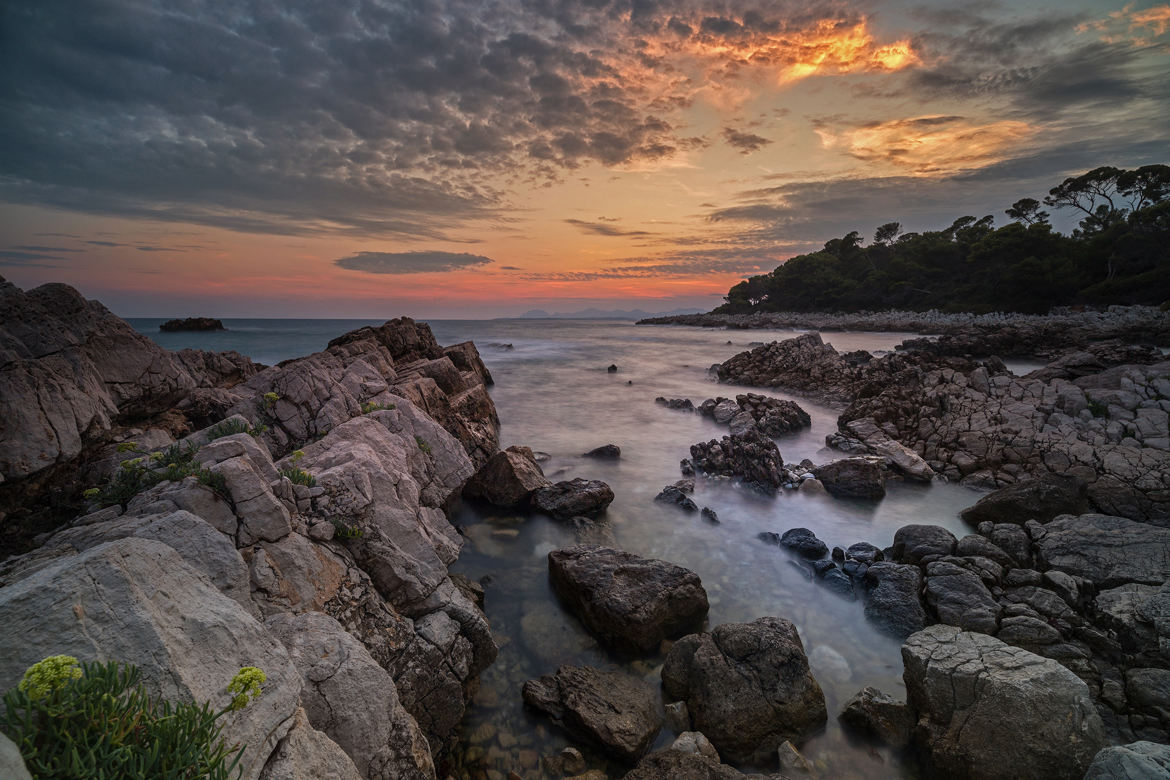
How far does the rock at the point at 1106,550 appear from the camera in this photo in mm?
8047

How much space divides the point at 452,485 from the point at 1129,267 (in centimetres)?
8813

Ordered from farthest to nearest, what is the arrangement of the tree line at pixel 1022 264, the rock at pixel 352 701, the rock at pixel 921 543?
1. the tree line at pixel 1022 264
2. the rock at pixel 921 543
3. the rock at pixel 352 701

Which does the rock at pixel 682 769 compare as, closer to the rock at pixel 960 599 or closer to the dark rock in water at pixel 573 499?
the rock at pixel 960 599

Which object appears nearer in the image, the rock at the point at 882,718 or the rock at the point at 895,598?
the rock at the point at 882,718

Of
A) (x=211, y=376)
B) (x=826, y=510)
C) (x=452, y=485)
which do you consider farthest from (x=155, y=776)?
(x=211, y=376)

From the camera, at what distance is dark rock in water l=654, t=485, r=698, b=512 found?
13297mm

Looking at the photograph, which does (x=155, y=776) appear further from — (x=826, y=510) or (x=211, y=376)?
(x=211, y=376)

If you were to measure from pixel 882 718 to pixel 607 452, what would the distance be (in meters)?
12.2

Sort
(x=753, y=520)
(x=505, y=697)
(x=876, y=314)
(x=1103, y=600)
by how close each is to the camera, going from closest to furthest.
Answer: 1. (x=505, y=697)
2. (x=1103, y=600)
3. (x=753, y=520)
4. (x=876, y=314)

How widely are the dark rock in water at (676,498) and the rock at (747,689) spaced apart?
19.8 feet

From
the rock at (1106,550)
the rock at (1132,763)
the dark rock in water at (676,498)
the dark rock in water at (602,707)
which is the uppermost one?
the rock at (1106,550)

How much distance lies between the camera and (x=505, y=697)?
22.6ft

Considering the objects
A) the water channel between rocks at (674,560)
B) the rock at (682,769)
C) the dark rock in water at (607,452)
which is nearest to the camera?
the rock at (682,769)

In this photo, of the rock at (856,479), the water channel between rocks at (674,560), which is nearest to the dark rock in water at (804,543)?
the water channel between rocks at (674,560)
